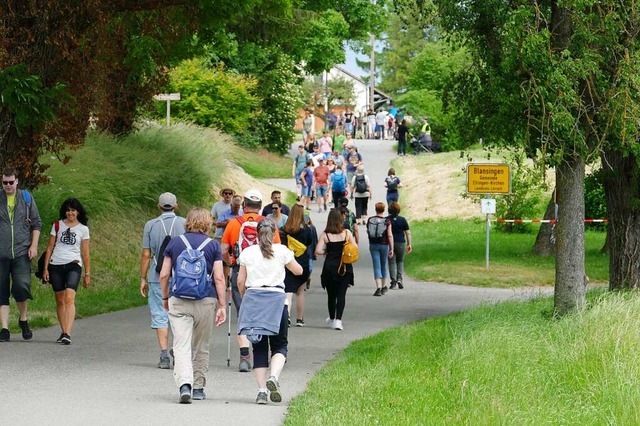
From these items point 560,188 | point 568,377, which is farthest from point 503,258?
point 568,377

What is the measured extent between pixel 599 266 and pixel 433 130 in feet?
108

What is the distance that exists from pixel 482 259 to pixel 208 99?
54.4 ft

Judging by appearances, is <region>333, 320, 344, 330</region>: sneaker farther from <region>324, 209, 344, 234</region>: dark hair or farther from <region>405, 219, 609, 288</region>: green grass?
<region>405, 219, 609, 288</region>: green grass

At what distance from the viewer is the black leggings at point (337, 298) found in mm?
16844

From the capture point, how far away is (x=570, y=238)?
16.4 meters

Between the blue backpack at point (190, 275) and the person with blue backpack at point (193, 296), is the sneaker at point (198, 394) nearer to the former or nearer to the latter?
the person with blue backpack at point (193, 296)

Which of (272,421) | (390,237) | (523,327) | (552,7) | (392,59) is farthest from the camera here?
(392,59)

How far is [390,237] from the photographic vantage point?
70.3 feet

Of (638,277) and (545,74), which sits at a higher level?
(545,74)

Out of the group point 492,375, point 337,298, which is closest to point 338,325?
point 337,298

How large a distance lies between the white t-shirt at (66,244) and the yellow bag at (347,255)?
11.7 feet

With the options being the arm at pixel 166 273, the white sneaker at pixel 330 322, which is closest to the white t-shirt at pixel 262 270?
the arm at pixel 166 273

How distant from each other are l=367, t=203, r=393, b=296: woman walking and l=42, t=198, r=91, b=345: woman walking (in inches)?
285

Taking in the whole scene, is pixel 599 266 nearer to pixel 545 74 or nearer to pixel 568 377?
pixel 545 74
